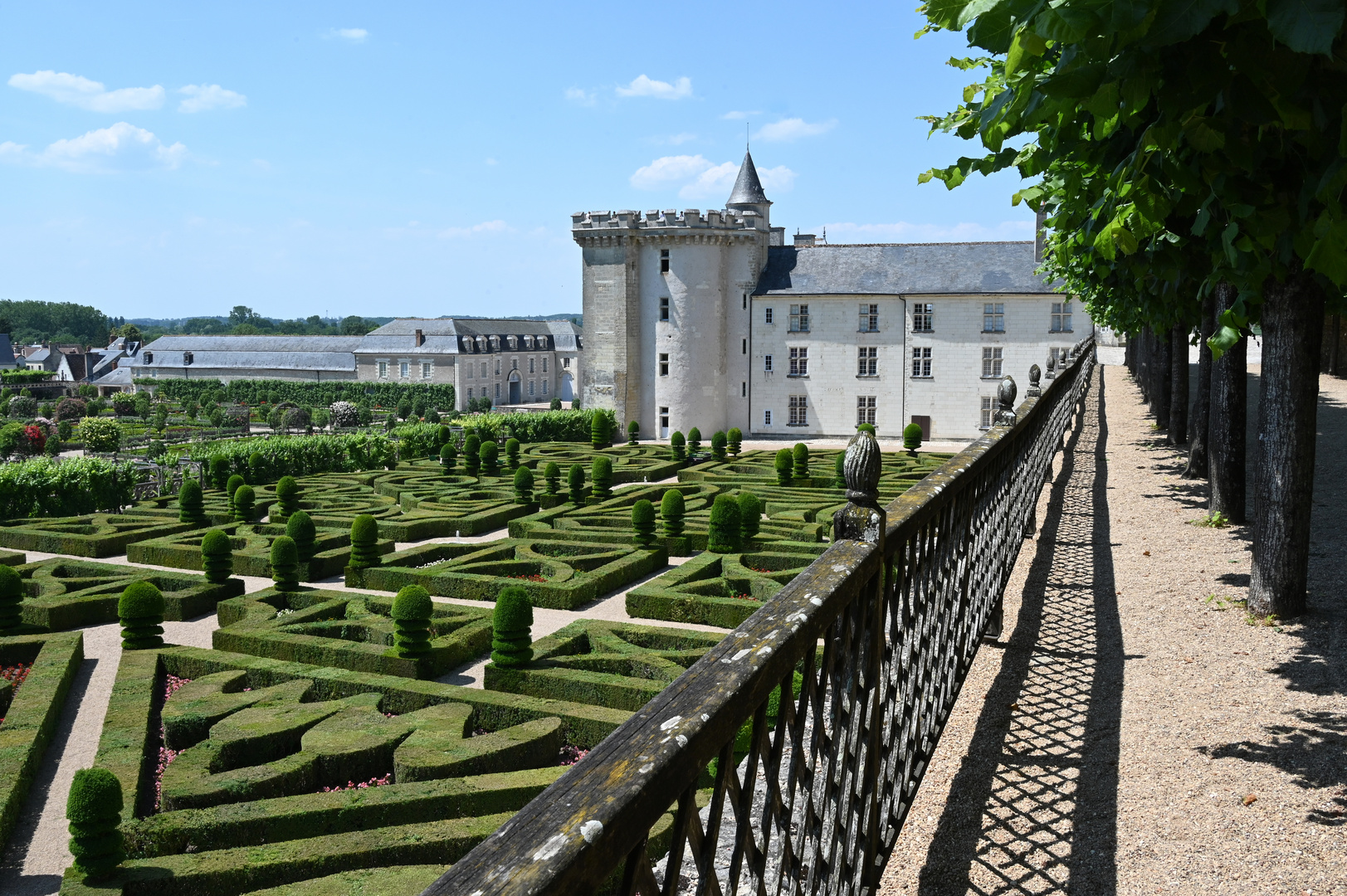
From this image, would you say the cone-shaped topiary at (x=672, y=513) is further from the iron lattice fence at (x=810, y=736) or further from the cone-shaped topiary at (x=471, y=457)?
the cone-shaped topiary at (x=471, y=457)

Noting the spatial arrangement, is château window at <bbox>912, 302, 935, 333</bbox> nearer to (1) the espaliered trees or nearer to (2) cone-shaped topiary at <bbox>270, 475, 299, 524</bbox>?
(2) cone-shaped topiary at <bbox>270, 475, 299, 524</bbox>

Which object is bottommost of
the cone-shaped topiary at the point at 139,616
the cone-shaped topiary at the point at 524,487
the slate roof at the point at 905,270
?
the cone-shaped topiary at the point at 139,616

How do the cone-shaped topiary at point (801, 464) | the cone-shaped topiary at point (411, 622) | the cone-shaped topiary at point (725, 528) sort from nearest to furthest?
the cone-shaped topiary at point (411, 622) < the cone-shaped topiary at point (725, 528) < the cone-shaped topiary at point (801, 464)

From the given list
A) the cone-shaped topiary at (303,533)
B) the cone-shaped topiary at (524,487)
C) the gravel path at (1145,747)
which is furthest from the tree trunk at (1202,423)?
the cone-shaped topiary at (303,533)

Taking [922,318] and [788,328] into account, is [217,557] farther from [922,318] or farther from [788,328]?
[922,318]

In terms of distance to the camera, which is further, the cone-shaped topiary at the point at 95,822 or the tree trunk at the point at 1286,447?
the tree trunk at the point at 1286,447

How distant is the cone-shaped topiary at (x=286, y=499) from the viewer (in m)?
20.8

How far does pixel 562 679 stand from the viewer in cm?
1012

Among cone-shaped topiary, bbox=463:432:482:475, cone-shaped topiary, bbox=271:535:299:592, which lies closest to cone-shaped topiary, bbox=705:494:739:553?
cone-shaped topiary, bbox=271:535:299:592

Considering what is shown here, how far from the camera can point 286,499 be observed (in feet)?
68.9

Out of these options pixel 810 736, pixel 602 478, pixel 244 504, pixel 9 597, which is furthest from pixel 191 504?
pixel 810 736

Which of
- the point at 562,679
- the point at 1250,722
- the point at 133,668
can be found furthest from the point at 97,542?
the point at 1250,722

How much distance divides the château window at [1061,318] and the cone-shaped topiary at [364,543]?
32.3 metres

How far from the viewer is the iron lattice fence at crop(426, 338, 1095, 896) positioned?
1.44 m
